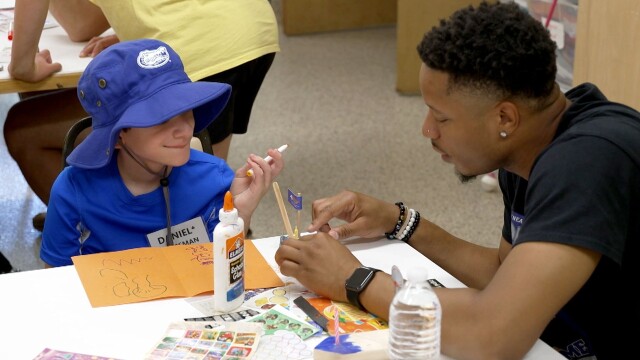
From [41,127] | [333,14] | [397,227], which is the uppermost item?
[397,227]

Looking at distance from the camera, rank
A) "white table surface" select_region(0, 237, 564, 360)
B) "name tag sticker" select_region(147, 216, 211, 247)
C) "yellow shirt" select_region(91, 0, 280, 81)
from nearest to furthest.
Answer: "white table surface" select_region(0, 237, 564, 360)
"name tag sticker" select_region(147, 216, 211, 247)
"yellow shirt" select_region(91, 0, 280, 81)

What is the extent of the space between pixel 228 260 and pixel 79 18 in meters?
2.07

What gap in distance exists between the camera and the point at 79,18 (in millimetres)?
3361

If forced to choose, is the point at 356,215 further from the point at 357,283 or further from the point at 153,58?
the point at 153,58

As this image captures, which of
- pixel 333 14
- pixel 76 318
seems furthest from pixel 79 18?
pixel 333 14

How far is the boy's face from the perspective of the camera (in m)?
1.97

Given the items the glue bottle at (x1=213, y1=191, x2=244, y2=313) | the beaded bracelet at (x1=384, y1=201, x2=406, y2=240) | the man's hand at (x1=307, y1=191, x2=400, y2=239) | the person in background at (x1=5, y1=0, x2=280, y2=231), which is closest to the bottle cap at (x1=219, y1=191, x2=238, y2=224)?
the glue bottle at (x1=213, y1=191, x2=244, y2=313)

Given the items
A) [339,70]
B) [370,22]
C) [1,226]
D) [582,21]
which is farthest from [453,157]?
[370,22]

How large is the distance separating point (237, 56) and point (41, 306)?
4.44ft

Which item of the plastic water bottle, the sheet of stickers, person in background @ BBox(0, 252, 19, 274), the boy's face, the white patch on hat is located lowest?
person in background @ BBox(0, 252, 19, 274)

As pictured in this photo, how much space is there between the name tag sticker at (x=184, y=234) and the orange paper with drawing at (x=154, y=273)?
0.18m

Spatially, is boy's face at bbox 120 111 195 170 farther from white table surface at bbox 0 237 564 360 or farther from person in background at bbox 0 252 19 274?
person in background at bbox 0 252 19 274

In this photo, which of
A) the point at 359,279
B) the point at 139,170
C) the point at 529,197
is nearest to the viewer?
the point at 529,197

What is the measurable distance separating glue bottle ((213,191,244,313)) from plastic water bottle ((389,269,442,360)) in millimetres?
380
